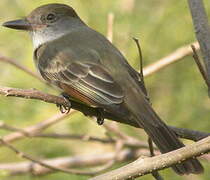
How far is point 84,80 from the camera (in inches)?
186

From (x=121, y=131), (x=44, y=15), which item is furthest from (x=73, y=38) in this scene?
(x=121, y=131)

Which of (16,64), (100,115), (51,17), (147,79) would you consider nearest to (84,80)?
(100,115)

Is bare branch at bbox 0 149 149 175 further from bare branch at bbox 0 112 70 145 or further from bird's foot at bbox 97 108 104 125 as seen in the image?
bird's foot at bbox 97 108 104 125

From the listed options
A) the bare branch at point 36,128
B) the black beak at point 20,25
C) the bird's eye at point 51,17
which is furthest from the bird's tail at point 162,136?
the bird's eye at point 51,17

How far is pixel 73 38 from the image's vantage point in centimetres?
554

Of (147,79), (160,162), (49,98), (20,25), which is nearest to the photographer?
(160,162)

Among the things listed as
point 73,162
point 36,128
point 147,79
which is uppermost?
point 147,79

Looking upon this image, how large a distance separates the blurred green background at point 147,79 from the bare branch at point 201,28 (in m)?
1.76

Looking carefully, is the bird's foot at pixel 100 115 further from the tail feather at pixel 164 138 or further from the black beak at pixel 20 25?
the black beak at pixel 20 25

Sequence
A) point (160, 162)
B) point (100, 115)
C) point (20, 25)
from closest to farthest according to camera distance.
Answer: point (160, 162), point (100, 115), point (20, 25)

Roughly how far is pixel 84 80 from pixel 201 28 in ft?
3.68

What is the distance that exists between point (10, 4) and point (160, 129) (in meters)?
3.43

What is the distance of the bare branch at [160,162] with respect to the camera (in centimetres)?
321

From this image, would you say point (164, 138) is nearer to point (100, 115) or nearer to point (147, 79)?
point (100, 115)
